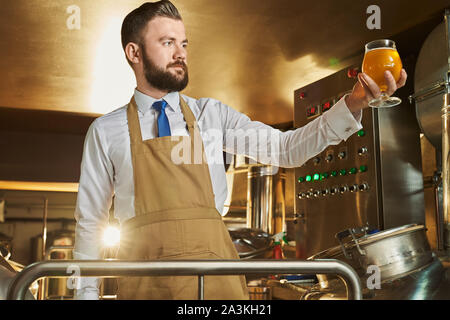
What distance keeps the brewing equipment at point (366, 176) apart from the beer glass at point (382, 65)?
2.17 metres

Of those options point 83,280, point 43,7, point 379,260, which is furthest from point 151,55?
point 43,7

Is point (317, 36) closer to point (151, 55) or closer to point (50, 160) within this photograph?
point (151, 55)

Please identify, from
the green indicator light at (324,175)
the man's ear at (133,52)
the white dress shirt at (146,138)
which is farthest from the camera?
the green indicator light at (324,175)

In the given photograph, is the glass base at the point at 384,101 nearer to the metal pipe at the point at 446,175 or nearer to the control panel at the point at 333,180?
the metal pipe at the point at 446,175

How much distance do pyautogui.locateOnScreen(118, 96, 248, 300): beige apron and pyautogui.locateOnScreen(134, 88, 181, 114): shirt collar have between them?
13cm

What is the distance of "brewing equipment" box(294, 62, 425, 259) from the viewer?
12.5 ft

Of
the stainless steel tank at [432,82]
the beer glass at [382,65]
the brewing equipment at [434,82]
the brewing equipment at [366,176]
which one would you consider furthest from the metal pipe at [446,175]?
the beer glass at [382,65]

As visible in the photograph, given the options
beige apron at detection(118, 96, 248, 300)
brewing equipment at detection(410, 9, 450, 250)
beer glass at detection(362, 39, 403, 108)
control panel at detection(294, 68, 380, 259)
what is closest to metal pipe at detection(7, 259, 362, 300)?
beige apron at detection(118, 96, 248, 300)

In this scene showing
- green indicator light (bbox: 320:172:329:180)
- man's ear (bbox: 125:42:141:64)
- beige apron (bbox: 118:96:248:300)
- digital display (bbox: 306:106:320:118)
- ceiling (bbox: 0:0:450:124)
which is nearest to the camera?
beige apron (bbox: 118:96:248:300)

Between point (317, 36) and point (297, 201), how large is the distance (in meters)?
1.56

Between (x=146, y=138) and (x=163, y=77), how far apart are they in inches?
9.3

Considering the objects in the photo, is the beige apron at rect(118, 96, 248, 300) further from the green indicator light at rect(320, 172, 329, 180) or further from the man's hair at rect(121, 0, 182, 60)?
the green indicator light at rect(320, 172, 329, 180)

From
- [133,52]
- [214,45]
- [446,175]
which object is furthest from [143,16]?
[214,45]

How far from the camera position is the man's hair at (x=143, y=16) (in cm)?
185
